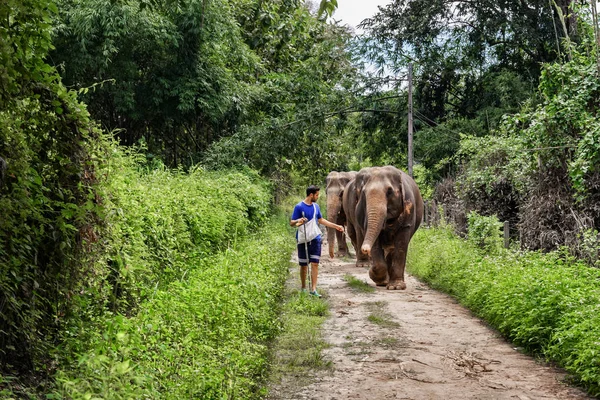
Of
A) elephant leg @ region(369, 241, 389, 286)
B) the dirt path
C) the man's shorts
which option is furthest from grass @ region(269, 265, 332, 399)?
elephant leg @ region(369, 241, 389, 286)

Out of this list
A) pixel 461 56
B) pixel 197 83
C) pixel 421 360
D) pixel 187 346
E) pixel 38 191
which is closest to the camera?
pixel 38 191

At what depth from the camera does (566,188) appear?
39.6ft

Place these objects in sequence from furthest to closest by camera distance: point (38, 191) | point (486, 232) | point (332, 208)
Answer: point (332, 208) < point (486, 232) < point (38, 191)

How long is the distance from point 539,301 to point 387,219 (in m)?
4.87

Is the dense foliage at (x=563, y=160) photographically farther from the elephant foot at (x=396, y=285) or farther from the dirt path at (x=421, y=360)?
the dirt path at (x=421, y=360)

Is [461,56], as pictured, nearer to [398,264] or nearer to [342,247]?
[342,247]

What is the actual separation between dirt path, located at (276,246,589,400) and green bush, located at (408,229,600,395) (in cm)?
22

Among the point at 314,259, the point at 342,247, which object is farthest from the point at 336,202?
the point at 314,259

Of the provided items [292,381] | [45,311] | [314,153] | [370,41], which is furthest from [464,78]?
[45,311]

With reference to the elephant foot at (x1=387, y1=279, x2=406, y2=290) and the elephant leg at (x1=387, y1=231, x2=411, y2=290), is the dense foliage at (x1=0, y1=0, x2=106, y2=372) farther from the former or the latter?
the elephant leg at (x1=387, y1=231, x2=411, y2=290)

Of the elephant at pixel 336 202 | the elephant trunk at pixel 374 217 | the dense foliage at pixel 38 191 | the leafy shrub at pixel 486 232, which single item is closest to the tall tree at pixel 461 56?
the elephant at pixel 336 202

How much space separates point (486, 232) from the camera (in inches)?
562

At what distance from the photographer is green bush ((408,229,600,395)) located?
6.68 m

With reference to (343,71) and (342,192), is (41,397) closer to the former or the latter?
(342,192)
